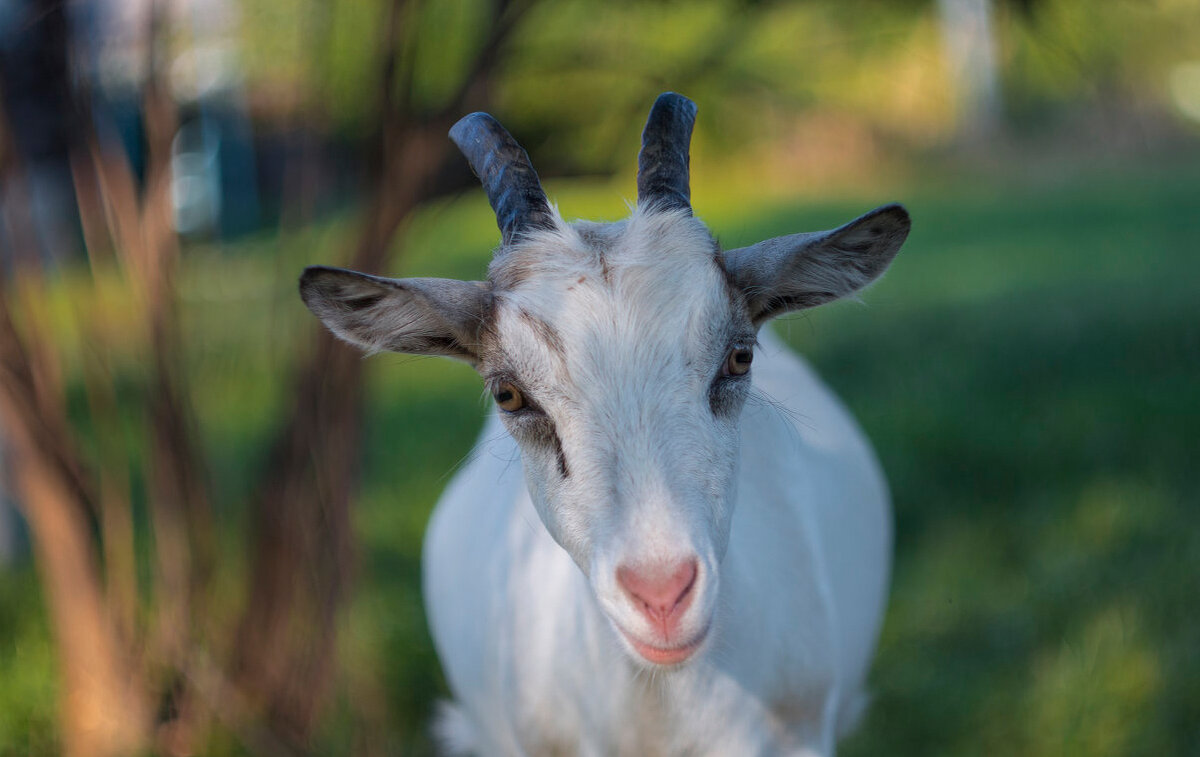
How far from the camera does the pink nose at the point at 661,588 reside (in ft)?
6.69

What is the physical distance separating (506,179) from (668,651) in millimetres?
1039

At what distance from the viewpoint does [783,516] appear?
290 centimetres

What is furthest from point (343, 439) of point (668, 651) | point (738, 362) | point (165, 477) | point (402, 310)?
point (668, 651)

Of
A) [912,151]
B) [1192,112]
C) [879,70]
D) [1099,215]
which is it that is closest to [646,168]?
[879,70]

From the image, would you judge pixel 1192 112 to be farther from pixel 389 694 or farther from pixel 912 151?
pixel 389 694

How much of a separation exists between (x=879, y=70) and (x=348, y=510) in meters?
4.80

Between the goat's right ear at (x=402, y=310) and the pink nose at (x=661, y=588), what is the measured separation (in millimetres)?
649

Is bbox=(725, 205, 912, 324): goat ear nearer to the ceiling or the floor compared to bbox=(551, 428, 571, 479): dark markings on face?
nearer to the ceiling

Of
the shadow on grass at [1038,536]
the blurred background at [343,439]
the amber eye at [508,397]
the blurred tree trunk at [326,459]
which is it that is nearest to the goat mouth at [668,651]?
the amber eye at [508,397]

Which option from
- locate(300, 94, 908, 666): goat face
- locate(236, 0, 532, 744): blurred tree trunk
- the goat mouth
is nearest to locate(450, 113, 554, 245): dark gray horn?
locate(300, 94, 908, 666): goat face

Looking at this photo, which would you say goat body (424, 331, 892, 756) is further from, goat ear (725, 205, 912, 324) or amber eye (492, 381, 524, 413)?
amber eye (492, 381, 524, 413)

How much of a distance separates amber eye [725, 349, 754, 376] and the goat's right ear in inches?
19.4

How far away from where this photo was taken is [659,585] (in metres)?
2.04

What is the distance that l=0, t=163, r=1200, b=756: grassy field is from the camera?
426 centimetres
